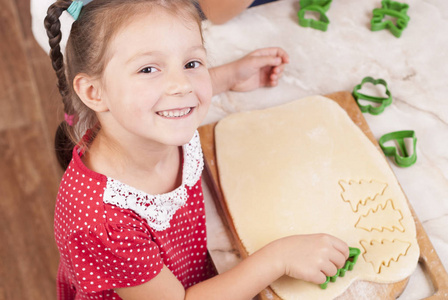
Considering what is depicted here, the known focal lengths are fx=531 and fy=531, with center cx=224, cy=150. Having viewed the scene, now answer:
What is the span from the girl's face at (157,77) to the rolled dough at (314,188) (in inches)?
9.4

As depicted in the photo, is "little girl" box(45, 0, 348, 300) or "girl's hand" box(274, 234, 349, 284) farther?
"girl's hand" box(274, 234, 349, 284)

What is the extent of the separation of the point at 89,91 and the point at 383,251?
507 mm

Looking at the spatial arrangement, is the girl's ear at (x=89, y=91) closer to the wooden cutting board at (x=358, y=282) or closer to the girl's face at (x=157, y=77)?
the girl's face at (x=157, y=77)

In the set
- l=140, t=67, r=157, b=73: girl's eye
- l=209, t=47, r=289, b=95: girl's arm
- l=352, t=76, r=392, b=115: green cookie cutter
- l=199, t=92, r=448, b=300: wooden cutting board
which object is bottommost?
l=199, t=92, r=448, b=300: wooden cutting board

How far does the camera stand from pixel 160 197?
826 mm

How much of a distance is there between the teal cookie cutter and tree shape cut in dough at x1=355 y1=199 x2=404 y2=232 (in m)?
0.43

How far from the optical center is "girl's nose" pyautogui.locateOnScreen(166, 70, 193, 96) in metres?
0.67

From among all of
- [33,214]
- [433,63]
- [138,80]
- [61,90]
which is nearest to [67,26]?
[61,90]

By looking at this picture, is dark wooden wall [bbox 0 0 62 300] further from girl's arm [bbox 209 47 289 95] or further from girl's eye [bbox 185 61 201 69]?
girl's eye [bbox 185 61 201 69]

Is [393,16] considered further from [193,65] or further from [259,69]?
[193,65]

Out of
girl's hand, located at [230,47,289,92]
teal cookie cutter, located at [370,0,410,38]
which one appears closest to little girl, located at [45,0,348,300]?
girl's hand, located at [230,47,289,92]

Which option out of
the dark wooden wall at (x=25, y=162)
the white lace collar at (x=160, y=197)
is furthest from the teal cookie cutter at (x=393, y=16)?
the dark wooden wall at (x=25, y=162)

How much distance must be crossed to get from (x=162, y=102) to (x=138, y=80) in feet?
0.14

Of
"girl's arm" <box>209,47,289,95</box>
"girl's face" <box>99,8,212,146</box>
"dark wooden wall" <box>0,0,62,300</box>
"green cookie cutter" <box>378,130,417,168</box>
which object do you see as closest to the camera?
"girl's face" <box>99,8,212,146</box>
